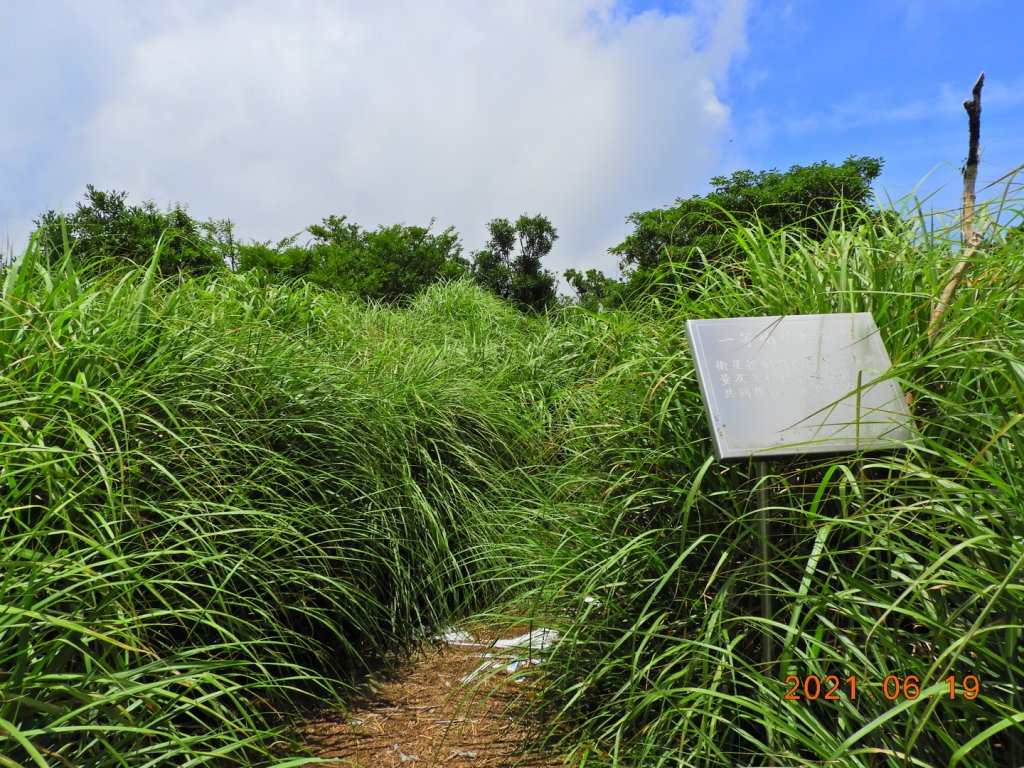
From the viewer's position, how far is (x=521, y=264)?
13.4 meters

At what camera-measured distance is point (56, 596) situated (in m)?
1.66

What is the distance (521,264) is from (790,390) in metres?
11.5

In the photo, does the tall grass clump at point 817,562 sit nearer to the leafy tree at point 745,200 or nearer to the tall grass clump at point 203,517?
the tall grass clump at point 203,517

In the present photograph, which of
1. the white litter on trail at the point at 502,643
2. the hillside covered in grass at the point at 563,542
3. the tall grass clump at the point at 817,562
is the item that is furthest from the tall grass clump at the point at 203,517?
the tall grass clump at the point at 817,562

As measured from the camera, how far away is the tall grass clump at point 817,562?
170cm

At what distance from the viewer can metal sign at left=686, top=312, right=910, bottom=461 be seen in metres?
→ 2.02

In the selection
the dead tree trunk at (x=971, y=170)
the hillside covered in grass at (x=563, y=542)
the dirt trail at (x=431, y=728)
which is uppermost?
the dead tree trunk at (x=971, y=170)

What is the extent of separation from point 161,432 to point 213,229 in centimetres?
769

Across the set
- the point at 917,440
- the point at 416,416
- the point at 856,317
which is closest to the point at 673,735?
the point at 917,440

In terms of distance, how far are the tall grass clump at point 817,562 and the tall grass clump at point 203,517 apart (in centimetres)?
77

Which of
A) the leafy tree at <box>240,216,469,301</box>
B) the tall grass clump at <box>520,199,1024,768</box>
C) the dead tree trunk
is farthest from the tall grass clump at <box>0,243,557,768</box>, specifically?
the leafy tree at <box>240,216,469,301</box>

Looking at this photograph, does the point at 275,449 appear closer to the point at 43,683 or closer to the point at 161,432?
the point at 161,432
